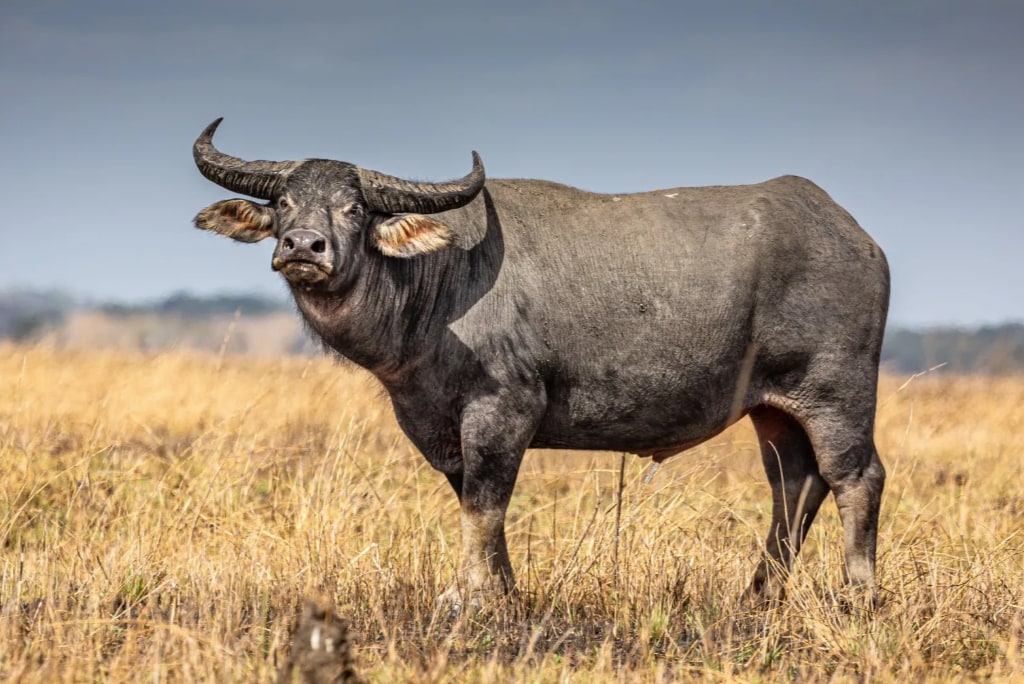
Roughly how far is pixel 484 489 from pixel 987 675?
2.69 m

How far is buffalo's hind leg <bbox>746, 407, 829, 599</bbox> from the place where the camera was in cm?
707

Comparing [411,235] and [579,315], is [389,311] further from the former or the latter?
[579,315]

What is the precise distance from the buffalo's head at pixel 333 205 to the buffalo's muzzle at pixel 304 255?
0.04 meters

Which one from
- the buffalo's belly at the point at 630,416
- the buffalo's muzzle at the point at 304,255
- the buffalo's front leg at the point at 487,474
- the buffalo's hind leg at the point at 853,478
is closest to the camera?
the buffalo's muzzle at the point at 304,255

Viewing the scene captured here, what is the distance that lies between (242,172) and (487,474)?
2.20 metres

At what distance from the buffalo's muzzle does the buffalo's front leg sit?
1160 mm

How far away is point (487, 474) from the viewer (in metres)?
6.12

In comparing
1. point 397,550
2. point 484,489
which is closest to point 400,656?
point 484,489

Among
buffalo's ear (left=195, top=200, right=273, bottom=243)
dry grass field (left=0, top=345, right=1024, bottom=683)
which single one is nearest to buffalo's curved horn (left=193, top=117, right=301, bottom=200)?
buffalo's ear (left=195, top=200, right=273, bottom=243)

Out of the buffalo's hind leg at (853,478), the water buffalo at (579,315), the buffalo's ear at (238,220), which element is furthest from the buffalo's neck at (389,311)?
the buffalo's hind leg at (853,478)

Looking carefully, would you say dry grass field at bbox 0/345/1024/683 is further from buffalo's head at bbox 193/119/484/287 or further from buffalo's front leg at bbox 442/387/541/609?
buffalo's head at bbox 193/119/484/287

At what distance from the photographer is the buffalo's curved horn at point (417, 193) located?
240 inches

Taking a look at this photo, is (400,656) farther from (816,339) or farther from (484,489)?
(816,339)

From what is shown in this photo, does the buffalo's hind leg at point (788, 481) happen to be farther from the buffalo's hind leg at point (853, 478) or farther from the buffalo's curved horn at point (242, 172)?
the buffalo's curved horn at point (242, 172)
